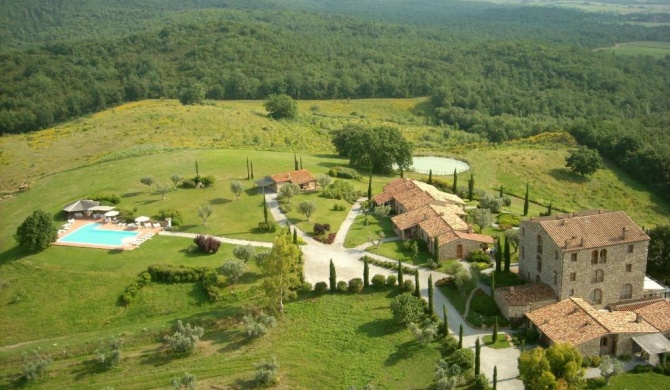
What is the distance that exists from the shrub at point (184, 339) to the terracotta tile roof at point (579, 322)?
26.7m

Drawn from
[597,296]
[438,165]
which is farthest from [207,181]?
[597,296]

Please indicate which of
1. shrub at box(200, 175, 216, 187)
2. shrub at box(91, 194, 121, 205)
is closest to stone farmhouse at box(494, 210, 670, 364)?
shrub at box(200, 175, 216, 187)

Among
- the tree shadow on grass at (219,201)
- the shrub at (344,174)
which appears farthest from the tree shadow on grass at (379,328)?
the shrub at (344,174)

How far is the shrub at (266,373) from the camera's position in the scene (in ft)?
148

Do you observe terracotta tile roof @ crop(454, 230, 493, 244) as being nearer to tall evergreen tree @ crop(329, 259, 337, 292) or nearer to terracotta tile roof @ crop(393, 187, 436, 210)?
terracotta tile roof @ crop(393, 187, 436, 210)

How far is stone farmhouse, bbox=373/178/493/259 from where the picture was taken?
64.2 m

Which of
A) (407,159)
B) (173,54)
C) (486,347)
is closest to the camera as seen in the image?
(486,347)

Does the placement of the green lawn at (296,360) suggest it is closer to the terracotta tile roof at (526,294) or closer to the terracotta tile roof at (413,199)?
the terracotta tile roof at (526,294)

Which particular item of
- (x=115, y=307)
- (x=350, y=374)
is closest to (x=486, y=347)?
(x=350, y=374)

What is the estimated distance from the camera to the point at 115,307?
185 feet

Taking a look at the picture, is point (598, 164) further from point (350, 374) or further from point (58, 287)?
point (58, 287)

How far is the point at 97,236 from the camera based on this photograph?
68.9m

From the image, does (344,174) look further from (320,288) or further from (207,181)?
(320,288)

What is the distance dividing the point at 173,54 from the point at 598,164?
452 ft
